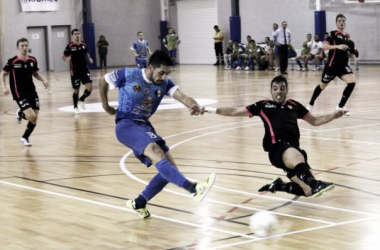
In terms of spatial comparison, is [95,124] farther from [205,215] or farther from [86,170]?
[205,215]

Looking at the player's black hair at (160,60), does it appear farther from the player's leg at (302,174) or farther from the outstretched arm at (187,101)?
the player's leg at (302,174)

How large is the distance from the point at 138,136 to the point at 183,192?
1.72 m

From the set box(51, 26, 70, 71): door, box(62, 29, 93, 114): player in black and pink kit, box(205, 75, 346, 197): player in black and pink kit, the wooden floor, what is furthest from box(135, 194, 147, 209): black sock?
box(51, 26, 70, 71): door

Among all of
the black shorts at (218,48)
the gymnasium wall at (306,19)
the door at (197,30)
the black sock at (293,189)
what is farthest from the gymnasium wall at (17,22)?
the black sock at (293,189)

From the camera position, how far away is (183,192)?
30.0 feet

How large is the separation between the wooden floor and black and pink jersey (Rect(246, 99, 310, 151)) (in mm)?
689

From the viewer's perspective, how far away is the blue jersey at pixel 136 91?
306 inches

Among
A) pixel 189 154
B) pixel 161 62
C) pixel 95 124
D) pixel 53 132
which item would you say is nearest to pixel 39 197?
pixel 161 62

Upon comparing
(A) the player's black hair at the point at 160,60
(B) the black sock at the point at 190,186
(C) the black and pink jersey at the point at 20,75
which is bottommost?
(B) the black sock at the point at 190,186

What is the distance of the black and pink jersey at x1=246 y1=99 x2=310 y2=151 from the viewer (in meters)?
8.36

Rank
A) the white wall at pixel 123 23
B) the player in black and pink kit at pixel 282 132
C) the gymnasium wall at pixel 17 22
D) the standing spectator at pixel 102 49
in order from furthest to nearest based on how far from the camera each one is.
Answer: the white wall at pixel 123 23 < the standing spectator at pixel 102 49 < the gymnasium wall at pixel 17 22 < the player in black and pink kit at pixel 282 132

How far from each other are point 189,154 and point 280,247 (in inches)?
219

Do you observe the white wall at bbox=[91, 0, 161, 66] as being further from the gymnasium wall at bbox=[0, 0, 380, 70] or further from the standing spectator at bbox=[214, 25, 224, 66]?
the standing spectator at bbox=[214, 25, 224, 66]

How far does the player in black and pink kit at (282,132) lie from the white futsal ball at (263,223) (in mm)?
568
